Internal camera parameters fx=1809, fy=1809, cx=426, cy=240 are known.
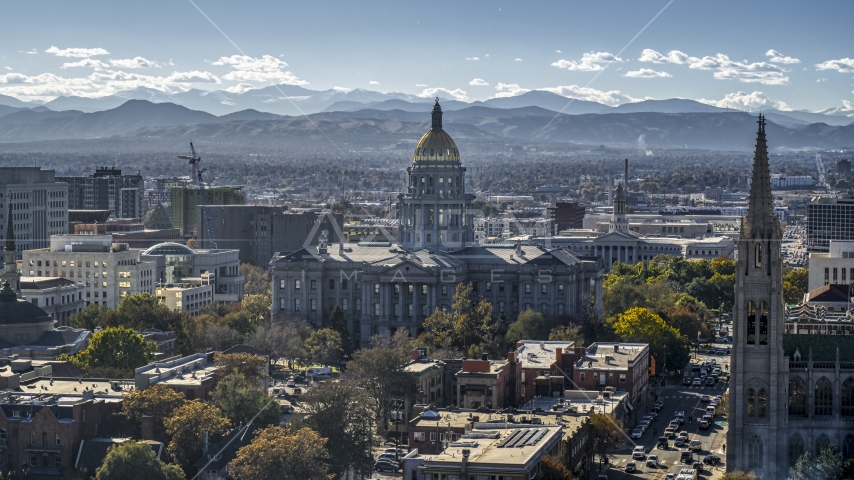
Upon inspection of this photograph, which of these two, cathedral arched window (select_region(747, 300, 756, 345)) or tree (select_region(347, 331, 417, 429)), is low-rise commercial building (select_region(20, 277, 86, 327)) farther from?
cathedral arched window (select_region(747, 300, 756, 345))

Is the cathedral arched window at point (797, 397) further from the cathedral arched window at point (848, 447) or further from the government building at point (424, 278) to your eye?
the government building at point (424, 278)

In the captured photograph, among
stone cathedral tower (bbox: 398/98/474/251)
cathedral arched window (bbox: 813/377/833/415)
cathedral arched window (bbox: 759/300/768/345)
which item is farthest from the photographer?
stone cathedral tower (bbox: 398/98/474/251)

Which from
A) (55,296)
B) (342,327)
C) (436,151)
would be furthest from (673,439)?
(436,151)

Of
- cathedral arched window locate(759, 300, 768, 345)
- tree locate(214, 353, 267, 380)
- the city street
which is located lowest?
the city street

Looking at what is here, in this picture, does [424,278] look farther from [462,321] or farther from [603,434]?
[603,434]

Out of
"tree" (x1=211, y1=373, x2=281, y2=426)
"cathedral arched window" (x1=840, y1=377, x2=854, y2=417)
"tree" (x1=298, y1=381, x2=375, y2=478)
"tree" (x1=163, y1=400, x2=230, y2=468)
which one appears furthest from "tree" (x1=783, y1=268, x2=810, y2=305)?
"tree" (x1=163, y1=400, x2=230, y2=468)

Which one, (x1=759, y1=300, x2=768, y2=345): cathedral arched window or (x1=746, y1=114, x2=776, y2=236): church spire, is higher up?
(x1=746, y1=114, x2=776, y2=236): church spire

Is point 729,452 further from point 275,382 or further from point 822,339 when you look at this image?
point 275,382
